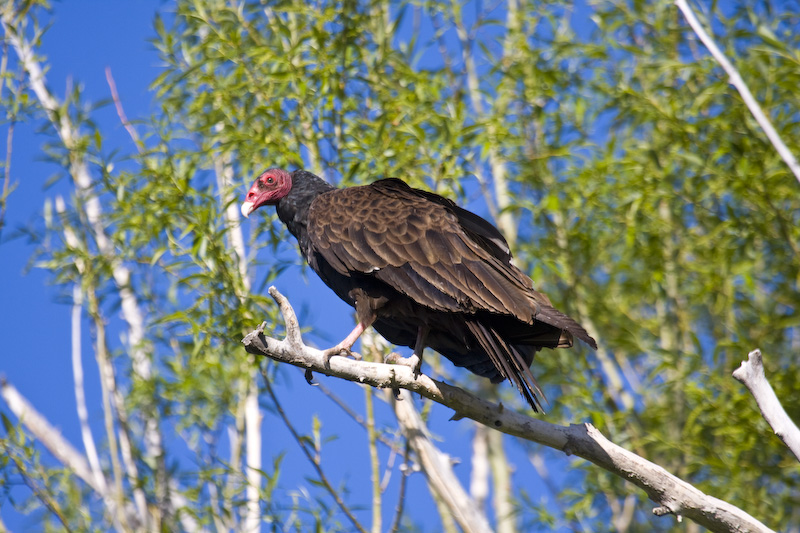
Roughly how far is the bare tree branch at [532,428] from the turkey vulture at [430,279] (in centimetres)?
14

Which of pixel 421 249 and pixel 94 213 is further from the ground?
pixel 94 213

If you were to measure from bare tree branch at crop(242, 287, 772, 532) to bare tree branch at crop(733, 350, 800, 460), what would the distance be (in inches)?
12.9

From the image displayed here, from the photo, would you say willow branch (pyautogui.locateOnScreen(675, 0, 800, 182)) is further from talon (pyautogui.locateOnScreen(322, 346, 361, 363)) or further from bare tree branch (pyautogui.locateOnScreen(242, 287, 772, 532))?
talon (pyautogui.locateOnScreen(322, 346, 361, 363))

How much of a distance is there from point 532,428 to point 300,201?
1.60 metres

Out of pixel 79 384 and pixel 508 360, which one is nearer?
pixel 508 360

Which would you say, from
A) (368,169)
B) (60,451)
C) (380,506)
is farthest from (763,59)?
(60,451)

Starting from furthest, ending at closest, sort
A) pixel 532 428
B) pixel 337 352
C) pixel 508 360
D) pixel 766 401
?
pixel 337 352 → pixel 508 360 → pixel 532 428 → pixel 766 401

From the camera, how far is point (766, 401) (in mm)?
3014

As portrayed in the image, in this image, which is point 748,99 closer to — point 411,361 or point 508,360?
point 508,360

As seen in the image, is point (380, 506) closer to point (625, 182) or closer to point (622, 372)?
point (625, 182)

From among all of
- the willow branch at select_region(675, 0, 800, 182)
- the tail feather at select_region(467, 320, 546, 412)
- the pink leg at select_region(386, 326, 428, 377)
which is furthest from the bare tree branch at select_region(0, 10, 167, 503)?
the willow branch at select_region(675, 0, 800, 182)

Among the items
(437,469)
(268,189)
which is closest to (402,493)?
(437,469)

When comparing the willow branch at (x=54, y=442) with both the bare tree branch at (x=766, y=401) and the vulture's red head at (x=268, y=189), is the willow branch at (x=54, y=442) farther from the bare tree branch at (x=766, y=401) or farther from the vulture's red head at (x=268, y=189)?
the bare tree branch at (x=766, y=401)

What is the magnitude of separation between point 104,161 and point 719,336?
4470 mm
